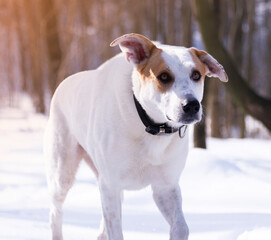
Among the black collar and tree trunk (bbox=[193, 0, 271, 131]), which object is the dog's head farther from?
tree trunk (bbox=[193, 0, 271, 131])

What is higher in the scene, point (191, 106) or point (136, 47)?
point (136, 47)

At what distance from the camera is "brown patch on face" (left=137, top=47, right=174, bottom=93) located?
9.00 ft

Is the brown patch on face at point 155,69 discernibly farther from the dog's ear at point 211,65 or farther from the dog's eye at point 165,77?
the dog's ear at point 211,65

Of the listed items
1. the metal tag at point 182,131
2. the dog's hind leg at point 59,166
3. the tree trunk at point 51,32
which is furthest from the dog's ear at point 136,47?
the tree trunk at point 51,32

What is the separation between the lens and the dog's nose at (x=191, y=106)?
102 inches

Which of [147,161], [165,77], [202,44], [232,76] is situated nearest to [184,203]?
[147,161]

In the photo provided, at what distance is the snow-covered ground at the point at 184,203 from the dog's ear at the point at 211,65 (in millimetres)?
1240

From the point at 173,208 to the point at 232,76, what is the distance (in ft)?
13.5

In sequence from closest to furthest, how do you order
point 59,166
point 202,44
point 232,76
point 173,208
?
1. point 173,208
2. point 59,166
3. point 232,76
4. point 202,44

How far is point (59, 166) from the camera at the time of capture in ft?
12.2

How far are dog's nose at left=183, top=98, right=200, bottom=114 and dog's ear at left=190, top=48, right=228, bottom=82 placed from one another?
0.54 meters

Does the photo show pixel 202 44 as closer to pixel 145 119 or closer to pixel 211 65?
pixel 211 65

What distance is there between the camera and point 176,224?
3.13 m

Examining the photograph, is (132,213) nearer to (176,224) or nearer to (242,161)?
(176,224)
